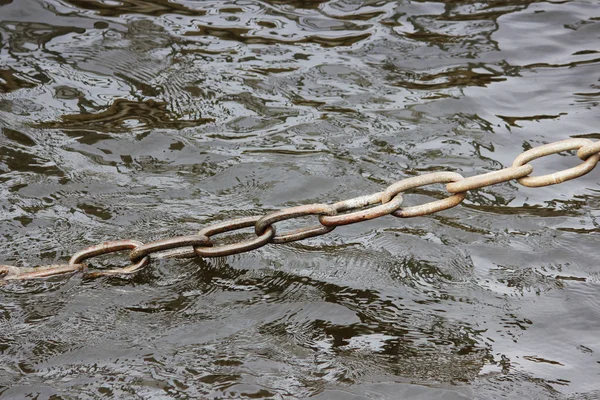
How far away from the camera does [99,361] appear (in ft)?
9.19

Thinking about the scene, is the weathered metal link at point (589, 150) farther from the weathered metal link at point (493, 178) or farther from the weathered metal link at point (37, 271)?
the weathered metal link at point (37, 271)

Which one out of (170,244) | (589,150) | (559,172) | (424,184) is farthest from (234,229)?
(589,150)

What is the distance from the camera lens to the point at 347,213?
9.00ft

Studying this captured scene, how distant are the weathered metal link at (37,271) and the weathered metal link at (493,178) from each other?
1.54m

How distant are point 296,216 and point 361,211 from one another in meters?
0.25

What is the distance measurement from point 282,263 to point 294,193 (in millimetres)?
680

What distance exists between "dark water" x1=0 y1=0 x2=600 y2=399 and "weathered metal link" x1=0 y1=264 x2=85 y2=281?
17 centimetres

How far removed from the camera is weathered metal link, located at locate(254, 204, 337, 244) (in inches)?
107

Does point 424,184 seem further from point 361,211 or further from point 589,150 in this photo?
point 589,150

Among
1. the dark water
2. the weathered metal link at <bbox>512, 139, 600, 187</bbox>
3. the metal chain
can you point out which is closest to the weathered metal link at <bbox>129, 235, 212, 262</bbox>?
the metal chain

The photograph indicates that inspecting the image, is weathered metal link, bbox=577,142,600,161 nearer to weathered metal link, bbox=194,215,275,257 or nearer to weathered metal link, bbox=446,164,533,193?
weathered metal link, bbox=446,164,533,193

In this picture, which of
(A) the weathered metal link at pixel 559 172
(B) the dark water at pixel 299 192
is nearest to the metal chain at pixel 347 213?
(A) the weathered metal link at pixel 559 172

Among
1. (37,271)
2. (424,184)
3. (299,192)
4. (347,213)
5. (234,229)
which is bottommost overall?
(299,192)

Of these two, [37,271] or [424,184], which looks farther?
[37,271]
